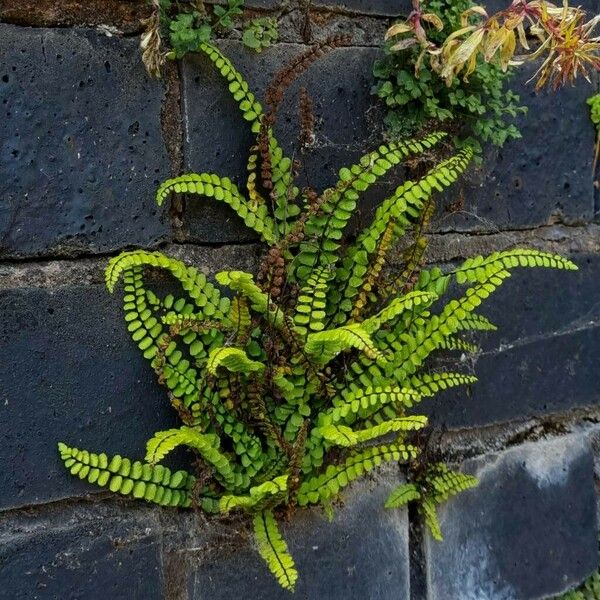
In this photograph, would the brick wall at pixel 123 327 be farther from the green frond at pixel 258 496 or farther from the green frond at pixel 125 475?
the green frond at pixel 258 496

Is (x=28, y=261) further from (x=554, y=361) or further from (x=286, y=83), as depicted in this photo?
(x=554, y=361)

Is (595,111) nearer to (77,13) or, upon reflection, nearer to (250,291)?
(250,291)

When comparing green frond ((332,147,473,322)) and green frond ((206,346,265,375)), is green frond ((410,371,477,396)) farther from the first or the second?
green frond ((206,346,265,375))

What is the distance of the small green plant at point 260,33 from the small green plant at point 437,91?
10.5 inches

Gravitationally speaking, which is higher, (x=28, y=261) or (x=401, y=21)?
(x=401, y=21)

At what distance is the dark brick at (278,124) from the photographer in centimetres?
175

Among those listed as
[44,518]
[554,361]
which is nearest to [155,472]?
[44,518]

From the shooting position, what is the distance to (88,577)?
164 cm

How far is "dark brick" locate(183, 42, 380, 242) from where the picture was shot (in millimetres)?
1751

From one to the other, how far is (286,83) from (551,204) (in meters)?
0.91

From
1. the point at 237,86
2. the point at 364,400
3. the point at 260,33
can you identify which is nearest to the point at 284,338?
the point at 364,400

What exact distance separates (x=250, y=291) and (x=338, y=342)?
0.20 meters

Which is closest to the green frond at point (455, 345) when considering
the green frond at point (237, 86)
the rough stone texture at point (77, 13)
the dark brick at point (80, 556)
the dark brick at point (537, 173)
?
the dark brick at point (537, 173)

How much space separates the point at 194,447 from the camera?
1617mm
